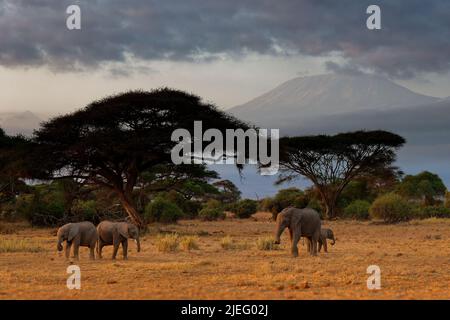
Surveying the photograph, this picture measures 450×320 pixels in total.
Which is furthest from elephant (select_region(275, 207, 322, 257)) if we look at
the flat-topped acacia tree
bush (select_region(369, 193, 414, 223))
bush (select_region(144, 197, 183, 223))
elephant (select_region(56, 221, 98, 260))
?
bush (select_region(369, 193, 414, 223))

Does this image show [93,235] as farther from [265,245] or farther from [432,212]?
[432,212]

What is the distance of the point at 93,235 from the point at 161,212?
2383 centimetres

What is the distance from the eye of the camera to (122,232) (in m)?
18.4

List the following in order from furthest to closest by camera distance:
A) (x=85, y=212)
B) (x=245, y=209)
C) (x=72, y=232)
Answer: (x=245, y=209), (x=85, y=212), (x=72, y=232)

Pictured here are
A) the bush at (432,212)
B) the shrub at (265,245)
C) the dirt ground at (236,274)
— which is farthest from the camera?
the bush at (432,212)

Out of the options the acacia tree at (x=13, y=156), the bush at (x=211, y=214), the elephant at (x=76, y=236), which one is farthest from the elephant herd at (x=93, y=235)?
the bush at (x=211, y=214)

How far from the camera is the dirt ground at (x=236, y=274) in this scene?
35.8 feet

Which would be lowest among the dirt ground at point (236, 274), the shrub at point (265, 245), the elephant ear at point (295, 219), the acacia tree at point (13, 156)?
the dirt ground at point (236, 274)

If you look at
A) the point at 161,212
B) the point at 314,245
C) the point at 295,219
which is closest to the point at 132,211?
the point at 161,212

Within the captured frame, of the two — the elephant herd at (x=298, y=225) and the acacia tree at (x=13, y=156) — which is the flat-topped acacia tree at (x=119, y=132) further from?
the elephant herd at (x=298, y=225)

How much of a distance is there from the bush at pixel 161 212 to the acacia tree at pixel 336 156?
437 inches

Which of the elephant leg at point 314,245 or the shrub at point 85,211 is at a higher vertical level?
the shrub at point 85,211
